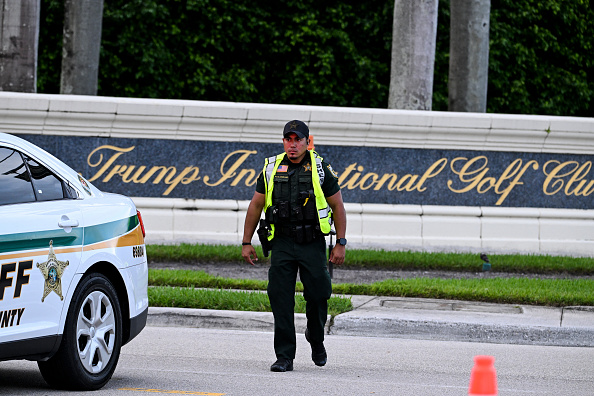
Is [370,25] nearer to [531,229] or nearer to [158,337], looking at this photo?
[531,229]

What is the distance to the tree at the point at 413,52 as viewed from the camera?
17.3m

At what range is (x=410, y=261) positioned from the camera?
14.0 metres

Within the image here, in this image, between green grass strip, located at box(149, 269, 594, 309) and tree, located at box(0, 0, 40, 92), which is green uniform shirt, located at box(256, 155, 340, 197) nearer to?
Answer: green grass strip, located at box(149, 269, 594, 309)

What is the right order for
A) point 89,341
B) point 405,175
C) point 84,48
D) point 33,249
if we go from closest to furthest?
point 33,249 → point 89,341 → point 405,175 → point 84,48

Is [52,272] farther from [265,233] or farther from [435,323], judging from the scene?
[435,323]

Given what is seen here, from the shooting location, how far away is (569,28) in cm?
3147

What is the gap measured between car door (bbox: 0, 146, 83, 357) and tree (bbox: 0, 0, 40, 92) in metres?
10.6

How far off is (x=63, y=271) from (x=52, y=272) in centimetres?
9

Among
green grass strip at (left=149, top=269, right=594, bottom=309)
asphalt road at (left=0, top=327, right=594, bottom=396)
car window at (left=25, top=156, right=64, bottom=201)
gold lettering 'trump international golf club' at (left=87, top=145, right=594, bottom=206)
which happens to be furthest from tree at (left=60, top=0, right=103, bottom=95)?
car window at (left=25, top=156, right=64, bottom=201)

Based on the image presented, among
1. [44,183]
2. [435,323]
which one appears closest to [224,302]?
[435,323]

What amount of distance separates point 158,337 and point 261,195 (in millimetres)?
2170

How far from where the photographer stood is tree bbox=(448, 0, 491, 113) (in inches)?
774

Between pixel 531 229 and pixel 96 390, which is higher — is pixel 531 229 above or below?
above

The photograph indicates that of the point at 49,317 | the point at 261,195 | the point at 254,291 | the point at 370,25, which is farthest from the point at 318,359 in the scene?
the point at 370,25
